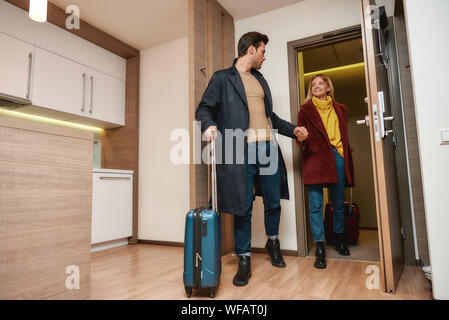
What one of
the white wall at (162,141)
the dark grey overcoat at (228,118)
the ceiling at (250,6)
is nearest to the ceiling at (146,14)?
the ceiling at (250,6)

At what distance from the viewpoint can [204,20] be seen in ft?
7.45

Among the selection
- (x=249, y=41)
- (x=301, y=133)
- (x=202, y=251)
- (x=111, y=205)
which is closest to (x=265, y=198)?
(x=301, y=133)

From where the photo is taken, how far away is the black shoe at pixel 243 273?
1.57 m

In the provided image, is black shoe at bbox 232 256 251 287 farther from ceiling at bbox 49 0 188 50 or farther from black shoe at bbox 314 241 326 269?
ceiling at bbox 49 0 188 50

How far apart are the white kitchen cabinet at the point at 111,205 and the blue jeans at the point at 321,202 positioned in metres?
1.85

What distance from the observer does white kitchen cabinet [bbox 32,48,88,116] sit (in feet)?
8.09

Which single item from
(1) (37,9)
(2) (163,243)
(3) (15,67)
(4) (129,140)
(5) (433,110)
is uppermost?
(3) (15,67)

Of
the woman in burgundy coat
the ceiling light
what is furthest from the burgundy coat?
the ceiling light

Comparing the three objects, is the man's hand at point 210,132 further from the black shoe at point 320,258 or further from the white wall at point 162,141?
the white wall at point 162,141

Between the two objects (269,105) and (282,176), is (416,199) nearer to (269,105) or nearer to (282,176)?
(282,176)

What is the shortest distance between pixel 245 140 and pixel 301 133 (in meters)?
0.43

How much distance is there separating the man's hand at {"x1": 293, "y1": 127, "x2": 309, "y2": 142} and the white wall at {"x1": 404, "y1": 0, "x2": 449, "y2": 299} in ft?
2.31

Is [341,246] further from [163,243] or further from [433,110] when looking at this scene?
[163,243]

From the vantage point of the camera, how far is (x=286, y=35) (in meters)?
2.51
